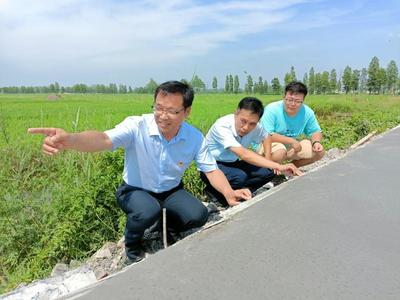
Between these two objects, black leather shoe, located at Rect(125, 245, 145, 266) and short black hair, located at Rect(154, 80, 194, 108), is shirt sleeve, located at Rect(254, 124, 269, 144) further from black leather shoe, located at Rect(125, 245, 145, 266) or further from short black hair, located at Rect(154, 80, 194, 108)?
black leather shoe, located at Rect(125, 245, 145, 266)

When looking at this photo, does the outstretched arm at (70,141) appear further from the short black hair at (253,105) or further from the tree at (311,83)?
the tree at (311,83)

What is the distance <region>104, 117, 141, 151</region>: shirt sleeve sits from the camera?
114 inches

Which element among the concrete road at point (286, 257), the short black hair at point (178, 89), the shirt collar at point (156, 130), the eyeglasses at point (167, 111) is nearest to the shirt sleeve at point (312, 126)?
the concrete road at point (286, 257)

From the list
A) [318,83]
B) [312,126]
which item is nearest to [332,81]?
[318,83]

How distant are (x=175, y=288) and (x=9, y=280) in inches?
87.1

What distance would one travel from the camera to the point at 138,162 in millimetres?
3123

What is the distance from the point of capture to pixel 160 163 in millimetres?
3127

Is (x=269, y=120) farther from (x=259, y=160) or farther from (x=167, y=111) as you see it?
(x=167, y=111)

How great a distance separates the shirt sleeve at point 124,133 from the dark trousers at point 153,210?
415mm

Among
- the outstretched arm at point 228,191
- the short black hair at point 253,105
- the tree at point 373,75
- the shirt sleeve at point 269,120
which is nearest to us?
the outstretched arm at point 228,191

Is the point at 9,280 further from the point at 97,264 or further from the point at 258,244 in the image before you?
the point at 258,244

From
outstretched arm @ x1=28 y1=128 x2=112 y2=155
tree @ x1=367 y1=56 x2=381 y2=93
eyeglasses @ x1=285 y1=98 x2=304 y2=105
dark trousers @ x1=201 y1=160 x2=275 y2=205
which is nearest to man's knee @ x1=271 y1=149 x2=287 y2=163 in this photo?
dark trousers @ x1=201 y1=160 x2=275 y2=205

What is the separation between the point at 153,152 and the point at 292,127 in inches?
107

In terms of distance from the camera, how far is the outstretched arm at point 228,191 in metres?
3.31
